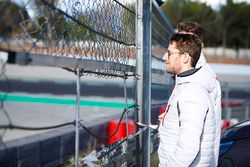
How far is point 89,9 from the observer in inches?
128

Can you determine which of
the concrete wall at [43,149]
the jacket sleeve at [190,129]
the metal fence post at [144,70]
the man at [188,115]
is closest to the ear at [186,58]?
the man at [188,115]

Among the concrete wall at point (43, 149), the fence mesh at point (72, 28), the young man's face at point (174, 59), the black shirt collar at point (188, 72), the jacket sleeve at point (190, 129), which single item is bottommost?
the concrete wall at point (43, 149)

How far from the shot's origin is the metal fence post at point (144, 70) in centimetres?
421

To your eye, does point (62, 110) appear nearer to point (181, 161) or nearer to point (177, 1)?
point (181, 161)

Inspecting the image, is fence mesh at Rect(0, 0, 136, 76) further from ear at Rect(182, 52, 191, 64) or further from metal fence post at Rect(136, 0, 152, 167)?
ear at Rect(182, 52, 191, 64)

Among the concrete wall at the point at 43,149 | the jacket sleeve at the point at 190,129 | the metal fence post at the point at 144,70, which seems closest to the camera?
the jacket sleeve at the point at 190,129

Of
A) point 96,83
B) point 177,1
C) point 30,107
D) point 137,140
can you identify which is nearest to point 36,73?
point 96,83

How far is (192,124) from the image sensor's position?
2914mm

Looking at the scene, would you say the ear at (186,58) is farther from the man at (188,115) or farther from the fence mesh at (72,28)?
the fence mesh at (72,28)

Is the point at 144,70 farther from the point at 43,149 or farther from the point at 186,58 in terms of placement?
the point at 43,149

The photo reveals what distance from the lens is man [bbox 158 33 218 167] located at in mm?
2920

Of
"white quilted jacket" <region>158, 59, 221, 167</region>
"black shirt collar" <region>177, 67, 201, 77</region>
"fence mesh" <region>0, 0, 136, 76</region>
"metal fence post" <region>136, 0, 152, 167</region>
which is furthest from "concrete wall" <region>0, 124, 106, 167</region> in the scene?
"black shirt collar" <region>177, 67, 201, 77</region>

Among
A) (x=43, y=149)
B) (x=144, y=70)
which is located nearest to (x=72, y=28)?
(x=144, y=70)

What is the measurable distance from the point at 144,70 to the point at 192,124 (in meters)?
1.42
